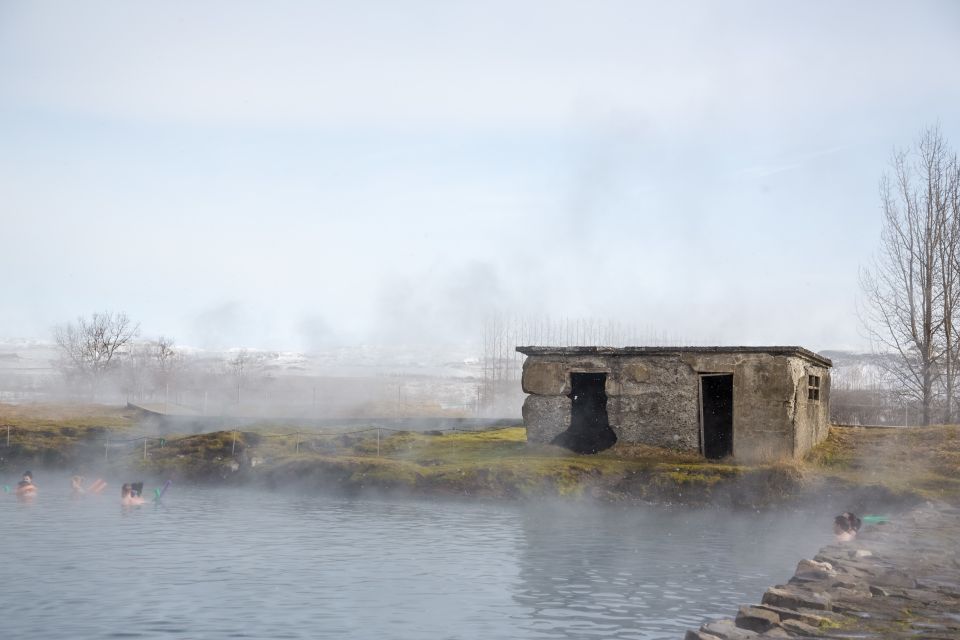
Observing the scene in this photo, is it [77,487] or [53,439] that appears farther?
[53,439]

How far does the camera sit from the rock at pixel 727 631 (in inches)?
364

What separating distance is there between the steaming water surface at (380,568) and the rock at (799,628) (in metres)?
3.44

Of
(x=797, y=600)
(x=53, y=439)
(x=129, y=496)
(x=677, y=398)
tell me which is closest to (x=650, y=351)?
(x=677, y=398)

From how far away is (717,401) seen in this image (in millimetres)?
32656

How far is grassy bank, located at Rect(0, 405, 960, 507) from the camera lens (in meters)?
25.8

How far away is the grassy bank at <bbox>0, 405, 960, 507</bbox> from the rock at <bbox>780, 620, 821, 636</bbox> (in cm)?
1587

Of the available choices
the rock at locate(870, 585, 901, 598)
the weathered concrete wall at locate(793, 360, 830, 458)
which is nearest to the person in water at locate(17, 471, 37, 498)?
the weathered concrete wall at locate(793, 360, 830, 458)

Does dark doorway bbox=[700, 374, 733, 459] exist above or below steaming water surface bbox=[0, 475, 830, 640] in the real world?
above

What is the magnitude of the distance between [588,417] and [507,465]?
16.3ft

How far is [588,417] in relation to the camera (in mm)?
31812

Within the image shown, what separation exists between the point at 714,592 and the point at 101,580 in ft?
35.6

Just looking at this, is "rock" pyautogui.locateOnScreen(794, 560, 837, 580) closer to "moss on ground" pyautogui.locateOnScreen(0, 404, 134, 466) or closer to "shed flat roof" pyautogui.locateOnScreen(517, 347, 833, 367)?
"shed flat roof" pyautogui.locateOnScreen(517, 347, 833, 367)

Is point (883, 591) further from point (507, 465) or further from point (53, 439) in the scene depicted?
point (53, 439)

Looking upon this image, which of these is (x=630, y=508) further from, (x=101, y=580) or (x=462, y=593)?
(x=101, y=580)
